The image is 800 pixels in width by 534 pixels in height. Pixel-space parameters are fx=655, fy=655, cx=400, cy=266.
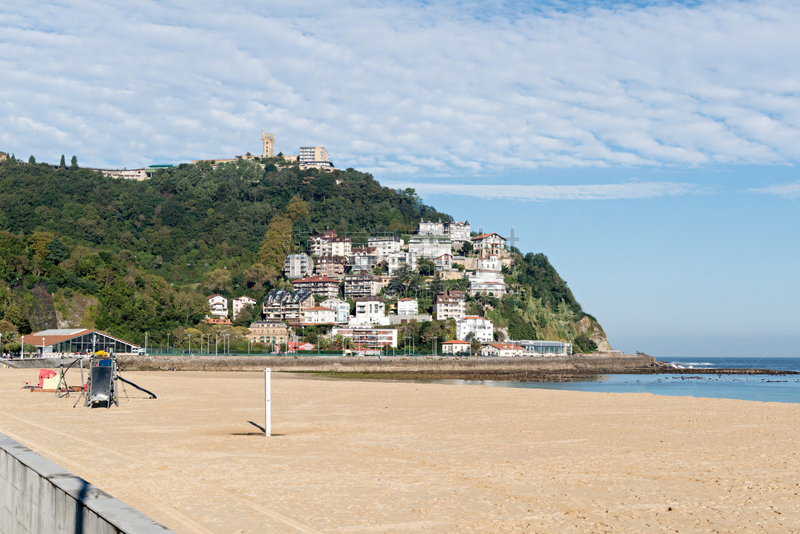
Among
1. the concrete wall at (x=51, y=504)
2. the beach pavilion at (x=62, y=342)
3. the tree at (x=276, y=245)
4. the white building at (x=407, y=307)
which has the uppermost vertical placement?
the tree at (x=276, y=245)

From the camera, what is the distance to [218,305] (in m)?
117

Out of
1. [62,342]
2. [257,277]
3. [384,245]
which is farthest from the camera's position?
[384,245]

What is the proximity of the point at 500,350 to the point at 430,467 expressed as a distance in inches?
3892

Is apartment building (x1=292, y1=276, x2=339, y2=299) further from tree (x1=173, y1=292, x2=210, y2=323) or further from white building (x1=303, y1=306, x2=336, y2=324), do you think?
tree (x1=173, y1=292, x2=210, y2=323)

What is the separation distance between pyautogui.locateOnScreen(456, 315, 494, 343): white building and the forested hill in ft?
34.4

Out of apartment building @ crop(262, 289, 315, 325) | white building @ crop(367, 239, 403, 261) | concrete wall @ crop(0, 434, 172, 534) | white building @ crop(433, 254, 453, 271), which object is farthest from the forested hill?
concrete wall @ crop(0, 434, 172, 534)

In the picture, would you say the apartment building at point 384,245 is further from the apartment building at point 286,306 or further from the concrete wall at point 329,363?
the concrete wall at point 329,363

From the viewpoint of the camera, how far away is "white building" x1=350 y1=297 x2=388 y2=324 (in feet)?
383

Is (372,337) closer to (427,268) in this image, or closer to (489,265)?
(427,268)

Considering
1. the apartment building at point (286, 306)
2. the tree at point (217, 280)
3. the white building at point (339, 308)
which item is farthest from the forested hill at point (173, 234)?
the white building at point (339, 308)

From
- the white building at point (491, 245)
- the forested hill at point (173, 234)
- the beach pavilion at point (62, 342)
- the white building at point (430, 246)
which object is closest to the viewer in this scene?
the beach pavilion at point (62, 342)

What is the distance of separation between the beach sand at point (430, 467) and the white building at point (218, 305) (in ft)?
326

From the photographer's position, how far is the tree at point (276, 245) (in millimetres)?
137250

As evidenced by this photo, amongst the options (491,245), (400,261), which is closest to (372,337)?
(400,261)
